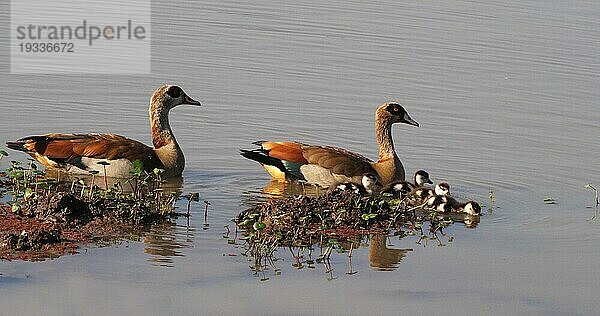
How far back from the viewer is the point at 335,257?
10.0 metres

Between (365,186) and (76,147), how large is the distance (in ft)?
9.54

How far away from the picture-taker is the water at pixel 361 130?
8.97 metres

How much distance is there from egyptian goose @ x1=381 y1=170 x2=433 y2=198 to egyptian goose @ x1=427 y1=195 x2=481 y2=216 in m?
0.57

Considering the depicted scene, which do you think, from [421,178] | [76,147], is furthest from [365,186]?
[76,147]

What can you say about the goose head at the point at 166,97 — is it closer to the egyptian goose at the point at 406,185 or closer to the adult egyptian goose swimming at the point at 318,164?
the adult egyptian goose swimming at the point at 318,164

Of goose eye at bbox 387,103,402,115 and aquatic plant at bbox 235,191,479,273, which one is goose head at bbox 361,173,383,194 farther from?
goose eye at bbox 387,103,402,115

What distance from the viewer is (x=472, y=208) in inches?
464

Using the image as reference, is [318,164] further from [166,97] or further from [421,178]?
[166,97]

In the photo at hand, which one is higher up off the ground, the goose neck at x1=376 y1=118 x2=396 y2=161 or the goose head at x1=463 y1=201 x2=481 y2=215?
the goose neck at x1=376 y1=118 x2=396 y2=161

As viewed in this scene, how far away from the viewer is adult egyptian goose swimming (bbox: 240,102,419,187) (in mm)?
13172

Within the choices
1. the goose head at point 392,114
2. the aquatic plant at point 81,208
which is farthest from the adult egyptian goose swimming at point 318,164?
the aquatic plant at point 81,208

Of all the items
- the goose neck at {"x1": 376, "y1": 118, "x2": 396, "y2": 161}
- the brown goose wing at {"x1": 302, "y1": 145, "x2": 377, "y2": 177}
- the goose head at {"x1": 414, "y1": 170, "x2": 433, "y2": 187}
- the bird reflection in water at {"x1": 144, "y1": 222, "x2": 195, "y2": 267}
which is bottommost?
the bird reflection in water at {"x1": 144, "y1": 222, "x2": 195, "y2": 267}

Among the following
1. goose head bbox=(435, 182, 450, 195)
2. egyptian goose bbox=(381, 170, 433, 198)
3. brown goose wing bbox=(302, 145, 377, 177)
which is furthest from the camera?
brown goose wing bbox=(302, 145, 377, 177)

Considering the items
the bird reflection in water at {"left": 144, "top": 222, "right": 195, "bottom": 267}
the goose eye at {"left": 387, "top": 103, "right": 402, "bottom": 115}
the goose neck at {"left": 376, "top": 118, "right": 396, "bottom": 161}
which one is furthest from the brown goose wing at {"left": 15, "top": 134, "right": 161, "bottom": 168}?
the goose eye at {"left": 387, "top": 103, "right": 402, "bottom": 115}
